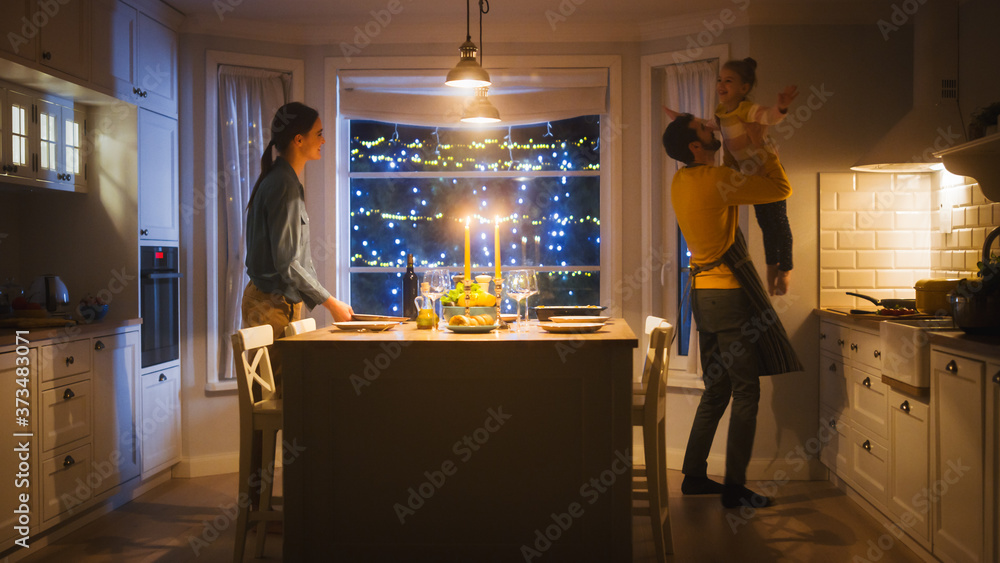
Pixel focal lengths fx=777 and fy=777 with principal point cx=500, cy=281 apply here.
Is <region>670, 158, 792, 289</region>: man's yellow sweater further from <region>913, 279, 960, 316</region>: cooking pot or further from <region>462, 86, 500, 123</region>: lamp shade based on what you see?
<region>462, 86, 500, 123</region>: lamp shade

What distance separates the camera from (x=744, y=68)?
379cm

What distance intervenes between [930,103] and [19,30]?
388 cm

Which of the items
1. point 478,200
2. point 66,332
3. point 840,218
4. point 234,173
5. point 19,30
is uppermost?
point 19,30

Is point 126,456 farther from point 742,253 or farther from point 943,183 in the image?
point 943,183

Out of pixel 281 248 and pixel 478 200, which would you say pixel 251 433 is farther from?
pixel 478 200

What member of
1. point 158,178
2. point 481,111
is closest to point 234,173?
point 158,178

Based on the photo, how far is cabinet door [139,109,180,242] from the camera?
3838 millimetres

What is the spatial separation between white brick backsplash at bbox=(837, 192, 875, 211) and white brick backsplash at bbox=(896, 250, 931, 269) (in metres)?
0.29

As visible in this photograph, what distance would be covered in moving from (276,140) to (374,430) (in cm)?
140

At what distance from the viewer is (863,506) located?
353 centimetres

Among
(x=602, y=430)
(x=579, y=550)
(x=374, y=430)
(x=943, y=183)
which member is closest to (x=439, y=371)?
(x=374, y=430)

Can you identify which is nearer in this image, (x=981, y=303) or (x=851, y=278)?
(x=981, y=303)

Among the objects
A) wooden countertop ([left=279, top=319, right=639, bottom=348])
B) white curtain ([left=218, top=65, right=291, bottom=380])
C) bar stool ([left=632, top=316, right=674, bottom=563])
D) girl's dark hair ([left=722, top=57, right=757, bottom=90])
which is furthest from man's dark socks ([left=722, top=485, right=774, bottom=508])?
white curtain ([left=218, top=65, right=291, bottom=380])

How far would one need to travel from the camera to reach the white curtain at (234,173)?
14.1ft
